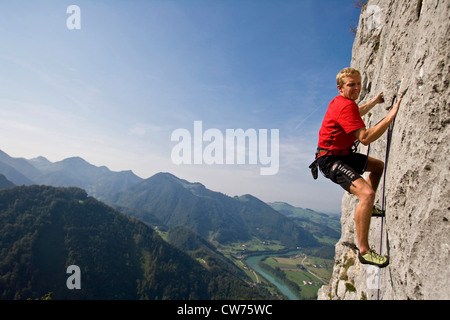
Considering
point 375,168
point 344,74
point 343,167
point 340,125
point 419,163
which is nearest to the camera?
point 419,163

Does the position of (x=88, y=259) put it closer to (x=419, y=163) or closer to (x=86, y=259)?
(x=86, y=259)

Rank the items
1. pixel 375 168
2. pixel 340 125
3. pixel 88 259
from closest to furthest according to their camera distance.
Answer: pixel 340 125, pixel 375 168, pixel 88 259

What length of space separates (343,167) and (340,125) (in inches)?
38.4

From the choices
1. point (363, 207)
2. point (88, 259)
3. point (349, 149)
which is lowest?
point (88, 259)

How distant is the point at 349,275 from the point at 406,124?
8718mm

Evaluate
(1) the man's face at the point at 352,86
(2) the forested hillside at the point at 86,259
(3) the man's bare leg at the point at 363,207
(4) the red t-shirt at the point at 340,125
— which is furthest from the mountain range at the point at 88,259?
(1) the man's face at the point at 352,86

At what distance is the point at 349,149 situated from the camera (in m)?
5.34

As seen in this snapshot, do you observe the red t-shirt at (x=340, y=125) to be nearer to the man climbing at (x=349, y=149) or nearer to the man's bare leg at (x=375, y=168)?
the man climbing at (x=349, y=149)

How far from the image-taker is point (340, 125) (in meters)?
4.96

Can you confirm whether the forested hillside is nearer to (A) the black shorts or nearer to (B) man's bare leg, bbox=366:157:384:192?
(B) man's bare leg, bbox=366:157:384:192

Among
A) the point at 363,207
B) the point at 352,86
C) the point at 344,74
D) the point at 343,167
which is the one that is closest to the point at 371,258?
the point at 363,207

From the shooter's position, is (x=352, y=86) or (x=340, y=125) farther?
(x=352, y=86)

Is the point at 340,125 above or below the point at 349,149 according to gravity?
above

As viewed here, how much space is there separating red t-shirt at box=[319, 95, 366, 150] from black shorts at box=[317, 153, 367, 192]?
28 centimetres
